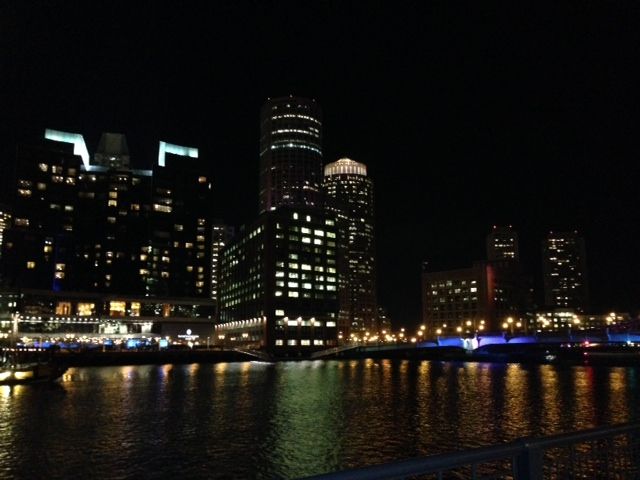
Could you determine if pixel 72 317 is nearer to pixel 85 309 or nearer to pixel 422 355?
pixel 85 309

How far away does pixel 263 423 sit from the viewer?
42.9 meters

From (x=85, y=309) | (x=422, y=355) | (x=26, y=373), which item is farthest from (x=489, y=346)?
(x=26, y=373)

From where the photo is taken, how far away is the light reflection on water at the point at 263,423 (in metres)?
30.3

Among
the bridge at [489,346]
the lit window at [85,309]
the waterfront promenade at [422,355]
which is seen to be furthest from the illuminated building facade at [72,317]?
the bridge at [489,346]

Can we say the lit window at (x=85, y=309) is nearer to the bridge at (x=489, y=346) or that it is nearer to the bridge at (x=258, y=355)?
the bridge at (x=258, y=355)

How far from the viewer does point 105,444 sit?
3519 cm

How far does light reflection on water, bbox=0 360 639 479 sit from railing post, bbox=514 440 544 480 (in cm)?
2204

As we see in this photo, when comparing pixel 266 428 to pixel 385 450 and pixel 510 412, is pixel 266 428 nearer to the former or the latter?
pixel 385 450

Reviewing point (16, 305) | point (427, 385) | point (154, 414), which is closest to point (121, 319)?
point (16, 305)

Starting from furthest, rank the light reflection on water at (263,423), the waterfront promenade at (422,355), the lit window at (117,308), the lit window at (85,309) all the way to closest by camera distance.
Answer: the lit window at (117,308)
the lit window at (85,309)
the waterfront promenade at (422,355)
the light reflection on water at (263,423)

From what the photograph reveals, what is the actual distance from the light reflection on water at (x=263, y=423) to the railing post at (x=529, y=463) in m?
22.0

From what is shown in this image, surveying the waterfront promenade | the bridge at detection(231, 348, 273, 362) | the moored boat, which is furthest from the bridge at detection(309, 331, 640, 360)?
the moored boat

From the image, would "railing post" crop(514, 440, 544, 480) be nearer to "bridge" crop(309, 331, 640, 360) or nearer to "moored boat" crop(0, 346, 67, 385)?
"moored boat" crop(0, 346, 67, 385)

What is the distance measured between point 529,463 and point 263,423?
3788cm
